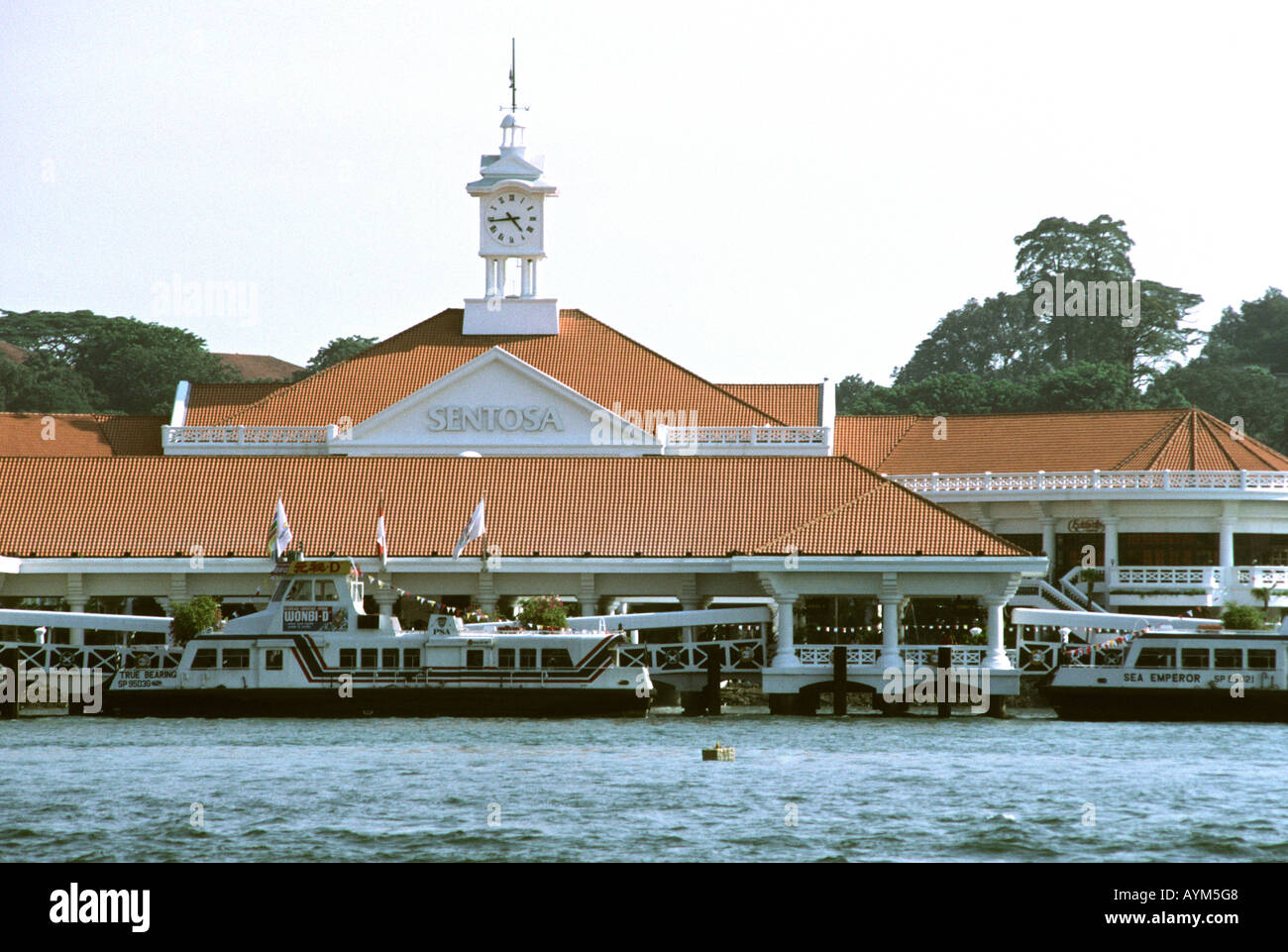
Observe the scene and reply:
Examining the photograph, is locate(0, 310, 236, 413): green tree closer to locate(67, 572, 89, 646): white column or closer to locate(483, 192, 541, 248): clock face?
locate(483, 192, 541, 248): clock face

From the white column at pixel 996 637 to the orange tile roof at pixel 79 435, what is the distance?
31307 mm

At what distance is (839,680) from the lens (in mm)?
54469

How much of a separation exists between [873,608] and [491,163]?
24.3 metres

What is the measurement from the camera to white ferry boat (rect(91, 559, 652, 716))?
171 ft

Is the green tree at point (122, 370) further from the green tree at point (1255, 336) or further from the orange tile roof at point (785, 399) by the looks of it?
the green tree at point (1255, 336)

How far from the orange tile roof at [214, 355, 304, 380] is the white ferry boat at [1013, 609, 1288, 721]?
360ft

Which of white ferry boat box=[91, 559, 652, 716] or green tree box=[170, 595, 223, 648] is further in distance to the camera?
green tree box=[170, 595, 223, 648]

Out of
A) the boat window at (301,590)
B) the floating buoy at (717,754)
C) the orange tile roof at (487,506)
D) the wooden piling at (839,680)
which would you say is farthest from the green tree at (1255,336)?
the floating buoy at (717,754)

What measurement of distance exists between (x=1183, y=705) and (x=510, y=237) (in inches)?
1292

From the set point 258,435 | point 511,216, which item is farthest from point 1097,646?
point 511,216

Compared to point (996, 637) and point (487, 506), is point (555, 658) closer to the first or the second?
point (487, 506)

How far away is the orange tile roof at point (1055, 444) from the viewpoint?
71000 millimetres

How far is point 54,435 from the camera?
7575 cm
